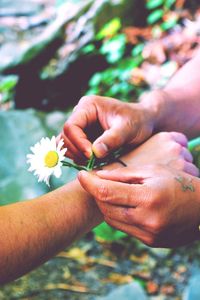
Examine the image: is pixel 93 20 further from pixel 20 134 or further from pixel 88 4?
pixel 20 134

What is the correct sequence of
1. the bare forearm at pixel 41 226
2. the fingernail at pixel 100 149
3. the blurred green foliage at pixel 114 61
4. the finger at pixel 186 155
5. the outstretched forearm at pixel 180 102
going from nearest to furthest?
1. the bare forearm at pixel 41 226
2. the fingernail at pixel 100 149
3. the finger at pixel 186 155
4. the outstretched forearm at pixel 180 102
5. the blurred green foliage at pixel 114 61

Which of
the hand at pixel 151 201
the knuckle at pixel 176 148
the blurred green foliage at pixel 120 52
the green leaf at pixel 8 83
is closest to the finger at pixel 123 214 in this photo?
the hand at pixel 151 201

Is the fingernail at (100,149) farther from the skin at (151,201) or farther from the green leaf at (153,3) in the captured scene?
the green leaf at (153,3)

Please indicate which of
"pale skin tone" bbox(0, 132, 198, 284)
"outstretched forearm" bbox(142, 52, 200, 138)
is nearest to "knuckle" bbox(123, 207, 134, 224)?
"pale skin tone" bbox(0, 132, 198, 284)

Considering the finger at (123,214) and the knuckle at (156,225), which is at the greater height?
the finger at (123,214)

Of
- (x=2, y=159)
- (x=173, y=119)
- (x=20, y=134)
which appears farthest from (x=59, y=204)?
(x=20, y=134)

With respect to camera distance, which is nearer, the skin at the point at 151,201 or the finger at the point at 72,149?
the skin at the point at 151,201

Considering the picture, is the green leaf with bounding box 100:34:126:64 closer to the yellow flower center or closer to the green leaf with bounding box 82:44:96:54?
the green leaf with bounding box 82:44:96:54
